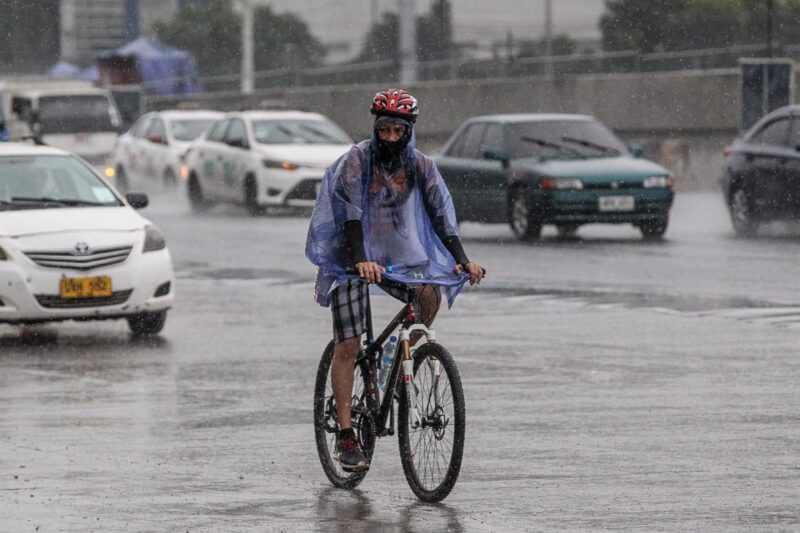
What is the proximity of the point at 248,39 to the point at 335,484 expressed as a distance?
53962 millimetres

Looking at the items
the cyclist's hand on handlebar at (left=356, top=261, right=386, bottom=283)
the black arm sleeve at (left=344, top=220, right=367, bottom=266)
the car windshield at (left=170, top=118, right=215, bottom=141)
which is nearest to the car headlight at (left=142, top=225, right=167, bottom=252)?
the black arm sleeve at (left=344, top=220, right=367, bottom=266)

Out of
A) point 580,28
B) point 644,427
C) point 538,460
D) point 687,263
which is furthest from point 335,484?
point 580,28

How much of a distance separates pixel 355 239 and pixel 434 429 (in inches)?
30.9

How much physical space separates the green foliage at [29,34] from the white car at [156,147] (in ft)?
227

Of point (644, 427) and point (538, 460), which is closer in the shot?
point (538, 460)

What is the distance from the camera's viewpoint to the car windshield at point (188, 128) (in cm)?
3803

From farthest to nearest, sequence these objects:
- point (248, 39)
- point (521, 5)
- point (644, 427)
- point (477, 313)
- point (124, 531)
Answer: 1. point (521, 5)
2. point (248, 39)
3. point (477, 313)
4. point (644, 427)
5. point (124, 531)

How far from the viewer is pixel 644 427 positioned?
994 centimetres

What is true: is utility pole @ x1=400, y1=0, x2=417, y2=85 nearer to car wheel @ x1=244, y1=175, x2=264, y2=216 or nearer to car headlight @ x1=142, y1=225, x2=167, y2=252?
car wheel @ x1=244, y1=175, x2=264, y2=216

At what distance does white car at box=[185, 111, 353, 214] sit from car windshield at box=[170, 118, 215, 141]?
162 inches

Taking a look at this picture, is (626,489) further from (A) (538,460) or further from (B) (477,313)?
(B) (477,313)

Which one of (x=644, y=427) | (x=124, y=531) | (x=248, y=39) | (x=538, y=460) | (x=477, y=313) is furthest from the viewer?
(x=248, y=39)

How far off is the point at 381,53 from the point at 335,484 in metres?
67.0

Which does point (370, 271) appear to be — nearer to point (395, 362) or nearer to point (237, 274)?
point (395, 362)
